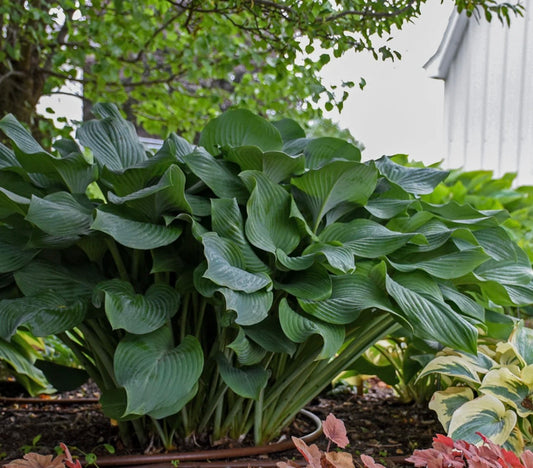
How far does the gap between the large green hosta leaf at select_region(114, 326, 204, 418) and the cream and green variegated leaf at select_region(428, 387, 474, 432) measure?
65 cm

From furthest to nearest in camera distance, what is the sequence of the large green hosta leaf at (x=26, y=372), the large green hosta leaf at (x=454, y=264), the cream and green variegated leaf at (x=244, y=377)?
the large green hosta leaf at (x=26, y=372) → the large green hosta leaf at (x=454, y=264) → the cream and green variegated leaf at (x=244, y=377)

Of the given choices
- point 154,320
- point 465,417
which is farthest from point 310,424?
point 154,320

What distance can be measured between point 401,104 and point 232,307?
324 centimetres

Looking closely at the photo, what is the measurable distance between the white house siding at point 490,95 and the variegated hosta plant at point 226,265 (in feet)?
8.40

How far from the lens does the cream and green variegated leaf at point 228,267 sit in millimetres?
1059

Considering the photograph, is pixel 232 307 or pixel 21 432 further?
pixel 21 432

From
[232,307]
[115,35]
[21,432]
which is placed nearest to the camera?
[232,307]

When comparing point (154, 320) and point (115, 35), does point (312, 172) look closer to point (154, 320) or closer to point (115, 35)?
point (154, 320)

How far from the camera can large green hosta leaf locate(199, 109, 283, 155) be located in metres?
1.36

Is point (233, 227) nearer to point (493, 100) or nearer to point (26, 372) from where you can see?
point (26, 372)

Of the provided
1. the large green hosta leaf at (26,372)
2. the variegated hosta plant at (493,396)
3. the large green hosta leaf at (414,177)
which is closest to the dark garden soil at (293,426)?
the large green hosta leaf at (26,372)

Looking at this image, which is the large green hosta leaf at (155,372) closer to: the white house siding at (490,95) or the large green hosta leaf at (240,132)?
the large green hosta leaf at (240,132)

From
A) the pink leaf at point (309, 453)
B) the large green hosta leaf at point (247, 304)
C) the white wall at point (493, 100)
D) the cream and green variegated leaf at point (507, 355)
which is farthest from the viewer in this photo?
the white wall at point (493, 100)

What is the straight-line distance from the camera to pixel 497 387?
1379 mm
